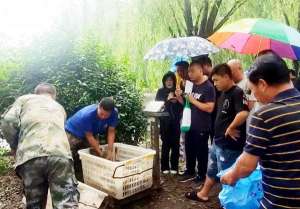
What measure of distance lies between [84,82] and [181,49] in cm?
159

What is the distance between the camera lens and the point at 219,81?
A: 14.6 ft

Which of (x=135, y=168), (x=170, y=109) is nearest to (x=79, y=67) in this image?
(x=170, y=109)

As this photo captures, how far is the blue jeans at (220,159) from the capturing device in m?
4.42

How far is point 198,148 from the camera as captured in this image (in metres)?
5.67

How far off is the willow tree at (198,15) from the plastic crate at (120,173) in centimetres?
604

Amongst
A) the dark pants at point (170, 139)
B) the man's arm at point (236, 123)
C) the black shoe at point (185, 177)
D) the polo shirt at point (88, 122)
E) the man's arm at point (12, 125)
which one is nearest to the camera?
the man's arm at point (12, 125)

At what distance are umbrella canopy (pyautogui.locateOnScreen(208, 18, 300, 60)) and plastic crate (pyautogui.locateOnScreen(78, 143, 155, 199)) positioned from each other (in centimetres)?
185

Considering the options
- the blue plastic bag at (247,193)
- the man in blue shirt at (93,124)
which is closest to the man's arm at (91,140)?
the man in blue shirt at (93,124)

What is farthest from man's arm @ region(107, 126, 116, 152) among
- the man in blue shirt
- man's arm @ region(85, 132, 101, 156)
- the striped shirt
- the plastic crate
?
the striped shirt

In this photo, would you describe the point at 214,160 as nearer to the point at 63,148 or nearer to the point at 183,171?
the point at 183,171

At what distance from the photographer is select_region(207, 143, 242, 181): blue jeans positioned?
14.5 ft

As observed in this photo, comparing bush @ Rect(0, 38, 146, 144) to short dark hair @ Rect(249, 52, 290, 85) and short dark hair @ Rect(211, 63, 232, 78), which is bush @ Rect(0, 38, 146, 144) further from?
short dark hair @ Rect(249, 52, 290, 85)

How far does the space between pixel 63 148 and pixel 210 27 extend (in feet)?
25.7

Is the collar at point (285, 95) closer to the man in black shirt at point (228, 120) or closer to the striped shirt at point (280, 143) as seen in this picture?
the striped shirt at point (280, 143)
